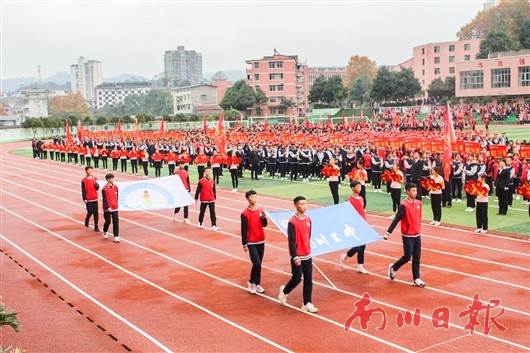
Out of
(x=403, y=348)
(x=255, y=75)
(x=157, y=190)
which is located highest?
(x=255, y=75)

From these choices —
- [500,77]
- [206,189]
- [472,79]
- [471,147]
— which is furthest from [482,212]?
[472,79]

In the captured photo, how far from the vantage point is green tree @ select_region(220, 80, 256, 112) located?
84.6 m

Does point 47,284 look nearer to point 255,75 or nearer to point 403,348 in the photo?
point 403,348

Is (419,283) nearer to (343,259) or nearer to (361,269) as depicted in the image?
(361,269)

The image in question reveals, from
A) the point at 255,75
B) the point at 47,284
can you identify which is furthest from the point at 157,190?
the point at 255,75

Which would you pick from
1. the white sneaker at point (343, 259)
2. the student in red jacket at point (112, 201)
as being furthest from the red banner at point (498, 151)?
the student in red jacket at point (112, 201)

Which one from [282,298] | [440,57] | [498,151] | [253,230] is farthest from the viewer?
[440,57]

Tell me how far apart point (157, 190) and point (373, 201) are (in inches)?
293

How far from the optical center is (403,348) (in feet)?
26.6

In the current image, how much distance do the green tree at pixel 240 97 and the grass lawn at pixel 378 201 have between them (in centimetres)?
5295

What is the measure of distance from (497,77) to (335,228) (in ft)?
221

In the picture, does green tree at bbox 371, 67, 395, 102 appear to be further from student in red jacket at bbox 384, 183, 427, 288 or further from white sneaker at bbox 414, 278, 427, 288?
white sneaker at bbox 414, 278, 427, 288

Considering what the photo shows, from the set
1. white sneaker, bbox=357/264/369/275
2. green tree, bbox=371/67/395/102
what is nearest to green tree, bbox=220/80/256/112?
green tree, bbox=371/67/395/102

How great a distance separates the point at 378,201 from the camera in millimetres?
20969
